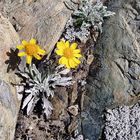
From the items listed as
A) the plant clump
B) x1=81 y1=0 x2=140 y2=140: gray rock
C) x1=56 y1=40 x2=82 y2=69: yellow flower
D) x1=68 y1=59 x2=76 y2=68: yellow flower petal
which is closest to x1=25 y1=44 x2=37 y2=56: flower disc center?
x1=56 y1=40 x2=82 y2=69: yellow flower

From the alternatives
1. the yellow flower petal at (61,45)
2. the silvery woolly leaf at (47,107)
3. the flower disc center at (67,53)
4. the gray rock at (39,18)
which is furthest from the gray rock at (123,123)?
the gray rock at (39,18)

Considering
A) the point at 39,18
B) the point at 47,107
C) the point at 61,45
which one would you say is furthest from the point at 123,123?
the point at 39,18

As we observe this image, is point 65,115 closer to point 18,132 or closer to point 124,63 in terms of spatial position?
point 18,132

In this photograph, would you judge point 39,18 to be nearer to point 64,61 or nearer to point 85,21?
point 85,21

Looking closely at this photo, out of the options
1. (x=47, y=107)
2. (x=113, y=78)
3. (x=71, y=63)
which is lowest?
(x=47, y=107)

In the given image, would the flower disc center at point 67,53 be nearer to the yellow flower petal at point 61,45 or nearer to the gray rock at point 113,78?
the yellow flower petal at point 61,45

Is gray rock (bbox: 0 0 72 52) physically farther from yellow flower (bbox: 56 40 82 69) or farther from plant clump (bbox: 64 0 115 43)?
yellow flower (bbox: 56 40 82 69)
